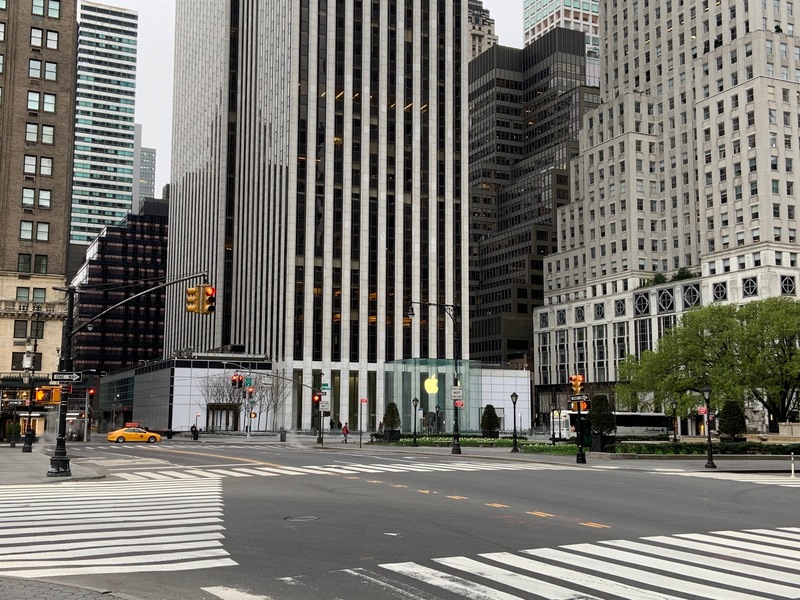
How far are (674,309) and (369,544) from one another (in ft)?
382

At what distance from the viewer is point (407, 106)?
12206 cm

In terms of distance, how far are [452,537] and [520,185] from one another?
177 m

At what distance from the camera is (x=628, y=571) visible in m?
12.2

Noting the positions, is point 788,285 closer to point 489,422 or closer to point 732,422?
point 489,422

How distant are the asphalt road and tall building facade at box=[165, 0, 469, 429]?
81.9 meters

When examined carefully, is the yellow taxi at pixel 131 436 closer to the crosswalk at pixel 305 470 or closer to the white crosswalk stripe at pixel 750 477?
the crosswalk at pixel 305 470

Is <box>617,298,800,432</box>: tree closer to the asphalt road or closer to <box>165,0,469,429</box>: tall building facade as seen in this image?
the asphalt road

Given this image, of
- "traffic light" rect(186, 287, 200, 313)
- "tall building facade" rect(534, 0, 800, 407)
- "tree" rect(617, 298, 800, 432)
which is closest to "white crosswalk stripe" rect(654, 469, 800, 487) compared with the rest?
"traffic light" rect(186, 287, 200, 313)

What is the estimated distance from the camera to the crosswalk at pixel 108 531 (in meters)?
12.7

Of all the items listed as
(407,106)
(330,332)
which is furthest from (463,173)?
(330,332)

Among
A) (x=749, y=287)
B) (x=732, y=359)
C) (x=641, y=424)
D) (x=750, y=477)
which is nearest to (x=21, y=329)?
(x=732, y=359)

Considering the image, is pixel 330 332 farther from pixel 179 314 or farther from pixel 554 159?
pixel 554 159

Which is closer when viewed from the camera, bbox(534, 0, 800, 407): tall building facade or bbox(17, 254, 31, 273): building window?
bbox(17, 254, 31, 273): building window

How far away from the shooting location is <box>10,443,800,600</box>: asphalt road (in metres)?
11.2
